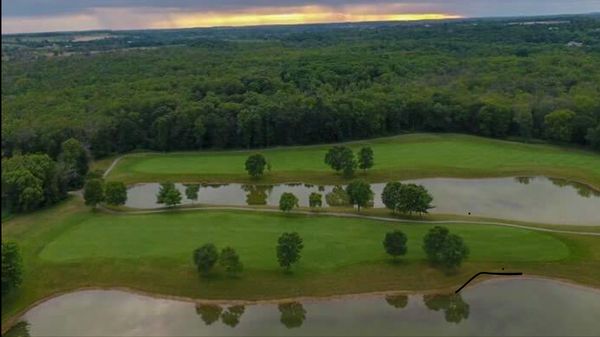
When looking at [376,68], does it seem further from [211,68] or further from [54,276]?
[54,276]

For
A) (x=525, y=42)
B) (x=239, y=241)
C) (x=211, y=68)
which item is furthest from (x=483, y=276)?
(x=525, y=42)

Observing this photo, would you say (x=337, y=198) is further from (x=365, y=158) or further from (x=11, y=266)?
(x=11, y=266)

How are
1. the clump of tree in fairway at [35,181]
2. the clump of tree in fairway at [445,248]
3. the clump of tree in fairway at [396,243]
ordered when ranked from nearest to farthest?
the clump of tree in fairway at [445,248] → the clump of tree in fairway at [396,243] → the clump of tree in fairway at [35,181]

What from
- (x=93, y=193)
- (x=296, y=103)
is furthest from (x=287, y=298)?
(x=296, y=103)

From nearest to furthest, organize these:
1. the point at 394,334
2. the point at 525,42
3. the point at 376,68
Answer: the point at 394,334, the point at 376,68, the point at 525,42

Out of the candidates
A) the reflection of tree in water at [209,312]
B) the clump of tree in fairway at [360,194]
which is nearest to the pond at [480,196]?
the clump of tree in fairway at [360,194]

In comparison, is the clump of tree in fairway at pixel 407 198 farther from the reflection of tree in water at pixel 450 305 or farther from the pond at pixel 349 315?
the reflection of tree in water at pixel 450 305
